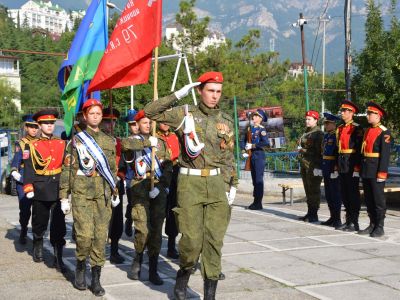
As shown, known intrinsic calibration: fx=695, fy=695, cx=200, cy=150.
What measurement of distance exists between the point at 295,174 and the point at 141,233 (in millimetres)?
11518

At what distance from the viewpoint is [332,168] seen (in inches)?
422

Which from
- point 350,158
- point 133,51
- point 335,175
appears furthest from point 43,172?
point 335,175

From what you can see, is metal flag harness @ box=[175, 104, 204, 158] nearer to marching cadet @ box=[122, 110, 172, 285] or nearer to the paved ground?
marching cadet @ box=[122, 110, 172, 285]

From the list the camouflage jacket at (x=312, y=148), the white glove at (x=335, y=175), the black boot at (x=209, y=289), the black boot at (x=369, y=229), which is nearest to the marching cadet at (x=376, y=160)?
the black boot at (x=369, y=229)

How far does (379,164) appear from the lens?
968cm

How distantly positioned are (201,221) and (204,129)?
0.82 meters

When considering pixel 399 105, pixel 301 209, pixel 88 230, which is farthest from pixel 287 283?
pixel 399 105

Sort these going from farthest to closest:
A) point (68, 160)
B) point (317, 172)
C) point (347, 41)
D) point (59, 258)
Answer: point (347, 41) → point (317, 172) → point (59, 258) → point (68, 160)

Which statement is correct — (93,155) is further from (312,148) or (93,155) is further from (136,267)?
(312,148)

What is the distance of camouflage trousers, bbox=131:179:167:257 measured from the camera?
7227mm

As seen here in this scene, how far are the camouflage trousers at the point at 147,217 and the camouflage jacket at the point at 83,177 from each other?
37 cm

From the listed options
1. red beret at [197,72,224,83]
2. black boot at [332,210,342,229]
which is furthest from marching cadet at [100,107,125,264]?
black boot at [332,210,342,229]

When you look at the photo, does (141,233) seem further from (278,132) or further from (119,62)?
(278,132)

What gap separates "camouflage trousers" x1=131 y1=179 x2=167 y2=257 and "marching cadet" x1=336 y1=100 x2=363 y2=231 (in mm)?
3818
